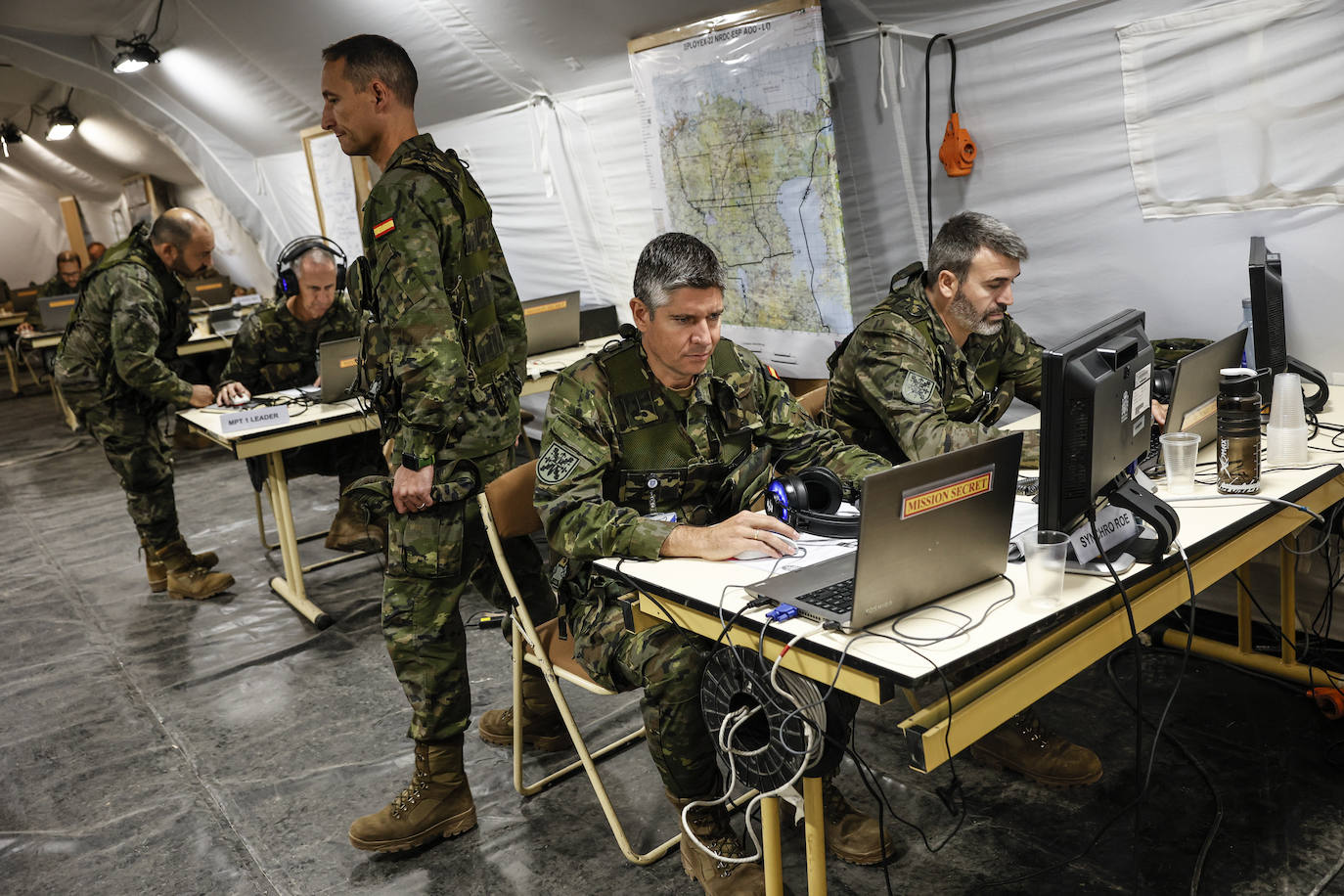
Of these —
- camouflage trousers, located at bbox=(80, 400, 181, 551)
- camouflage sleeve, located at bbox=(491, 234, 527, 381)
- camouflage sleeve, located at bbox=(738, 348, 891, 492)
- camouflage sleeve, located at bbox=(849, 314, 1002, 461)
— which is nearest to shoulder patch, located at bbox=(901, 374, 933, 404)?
camouflage sleeve, located at bbox=(849, 314, 1002, 461)

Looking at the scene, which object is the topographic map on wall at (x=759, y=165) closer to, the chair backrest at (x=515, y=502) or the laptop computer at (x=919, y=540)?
the chair backrest at (x=515, y=502)

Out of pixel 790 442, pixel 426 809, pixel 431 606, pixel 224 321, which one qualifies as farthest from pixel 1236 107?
pixel 224 321

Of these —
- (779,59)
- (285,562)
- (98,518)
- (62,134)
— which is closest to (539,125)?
(779,59)

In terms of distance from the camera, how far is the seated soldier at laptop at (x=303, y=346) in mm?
4578

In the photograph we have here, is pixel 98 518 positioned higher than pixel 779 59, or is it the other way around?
pixel 779 59

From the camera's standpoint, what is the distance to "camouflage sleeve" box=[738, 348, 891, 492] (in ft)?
8.44

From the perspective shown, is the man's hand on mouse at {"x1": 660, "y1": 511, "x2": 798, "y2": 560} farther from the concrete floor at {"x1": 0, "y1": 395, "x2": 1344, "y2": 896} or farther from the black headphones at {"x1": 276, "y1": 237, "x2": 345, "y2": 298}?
the black headphones at {"x1": 276, "y1": 237, "x2": 345, "y2": 298}

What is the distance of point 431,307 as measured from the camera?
251 centimetres

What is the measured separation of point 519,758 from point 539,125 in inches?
151

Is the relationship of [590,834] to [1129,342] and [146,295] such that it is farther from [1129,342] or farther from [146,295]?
[146,295]

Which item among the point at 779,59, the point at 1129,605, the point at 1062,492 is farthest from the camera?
the point at 779,59

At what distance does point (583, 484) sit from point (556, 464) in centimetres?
8

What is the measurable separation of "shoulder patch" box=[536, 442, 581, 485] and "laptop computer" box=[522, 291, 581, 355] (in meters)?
2.79

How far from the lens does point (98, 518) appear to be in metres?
6.24
